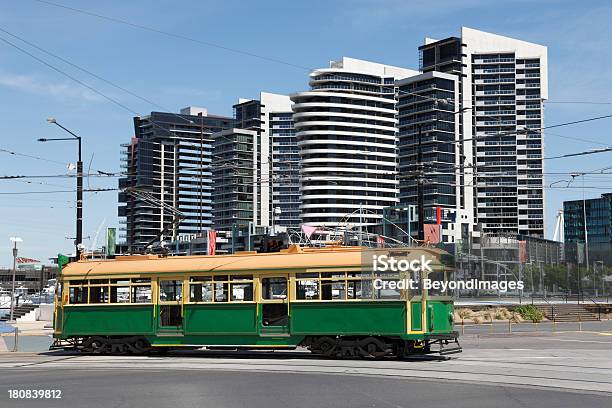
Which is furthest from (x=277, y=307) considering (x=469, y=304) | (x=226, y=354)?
(x=469, y=304)

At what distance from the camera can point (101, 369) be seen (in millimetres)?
20000

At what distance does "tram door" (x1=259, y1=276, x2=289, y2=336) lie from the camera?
72.9 feet

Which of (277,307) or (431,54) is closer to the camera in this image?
(277,307)

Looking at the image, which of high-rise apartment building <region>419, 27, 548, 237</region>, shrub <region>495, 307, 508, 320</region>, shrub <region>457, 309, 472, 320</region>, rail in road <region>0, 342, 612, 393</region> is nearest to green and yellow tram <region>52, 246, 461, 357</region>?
rail in road <region>0, 342, 612, 393</region>

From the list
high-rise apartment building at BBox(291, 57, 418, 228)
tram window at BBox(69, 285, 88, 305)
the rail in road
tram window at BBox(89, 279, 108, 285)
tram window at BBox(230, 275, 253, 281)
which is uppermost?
high-rise apartment building at BBox(291, 57, 418, 228)

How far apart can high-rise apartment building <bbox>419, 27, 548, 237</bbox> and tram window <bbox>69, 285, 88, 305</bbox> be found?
156514 millimetres

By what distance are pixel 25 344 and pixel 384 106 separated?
15669 centimetres

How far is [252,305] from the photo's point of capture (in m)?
22.6

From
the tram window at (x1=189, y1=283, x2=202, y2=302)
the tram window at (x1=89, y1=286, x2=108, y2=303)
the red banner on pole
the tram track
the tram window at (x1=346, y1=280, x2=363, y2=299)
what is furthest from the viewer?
the red banner on pole

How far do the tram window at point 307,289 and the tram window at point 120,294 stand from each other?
5.80 metres

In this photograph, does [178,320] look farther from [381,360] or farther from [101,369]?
[381,360]

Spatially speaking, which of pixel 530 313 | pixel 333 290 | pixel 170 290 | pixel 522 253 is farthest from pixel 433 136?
pixel 333 290

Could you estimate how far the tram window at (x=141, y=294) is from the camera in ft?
79.0

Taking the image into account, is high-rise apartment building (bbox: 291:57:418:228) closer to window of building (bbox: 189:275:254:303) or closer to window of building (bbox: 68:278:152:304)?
window of building (bbox: 68:278:152:304)
